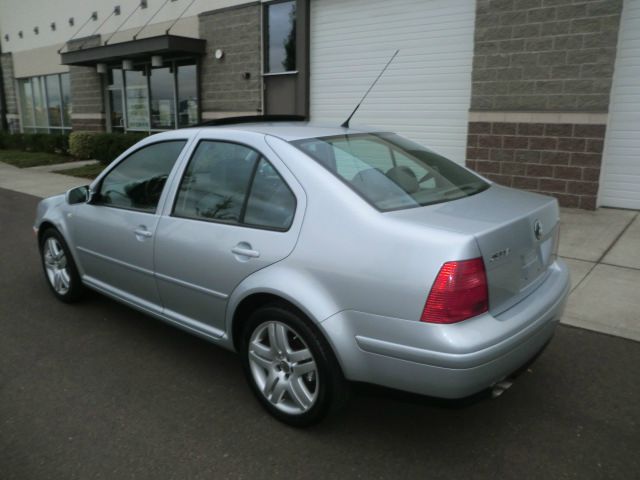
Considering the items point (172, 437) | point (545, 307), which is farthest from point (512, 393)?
point (172, 437)

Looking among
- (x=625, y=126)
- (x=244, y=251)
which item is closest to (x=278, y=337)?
(x=244, y=251)

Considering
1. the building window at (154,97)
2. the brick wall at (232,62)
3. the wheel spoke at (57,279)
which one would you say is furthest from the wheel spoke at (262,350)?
the building window at (154,97)

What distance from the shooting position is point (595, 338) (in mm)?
4055

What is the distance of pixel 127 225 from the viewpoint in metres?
3.79

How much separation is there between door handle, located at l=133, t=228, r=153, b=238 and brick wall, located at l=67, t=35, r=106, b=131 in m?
15.6

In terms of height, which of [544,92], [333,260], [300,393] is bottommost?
[300,393]

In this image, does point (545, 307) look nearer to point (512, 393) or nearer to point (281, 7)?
point (512, 393)

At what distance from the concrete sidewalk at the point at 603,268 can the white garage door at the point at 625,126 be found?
1.04ft

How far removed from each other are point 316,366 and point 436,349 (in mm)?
648

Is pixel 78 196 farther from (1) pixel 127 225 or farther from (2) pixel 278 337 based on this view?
(2) pixel 278 337

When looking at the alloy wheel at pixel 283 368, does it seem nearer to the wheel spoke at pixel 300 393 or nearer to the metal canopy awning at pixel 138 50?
the wheel spoke at pixel 300 393

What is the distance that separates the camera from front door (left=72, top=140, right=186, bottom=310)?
367cm

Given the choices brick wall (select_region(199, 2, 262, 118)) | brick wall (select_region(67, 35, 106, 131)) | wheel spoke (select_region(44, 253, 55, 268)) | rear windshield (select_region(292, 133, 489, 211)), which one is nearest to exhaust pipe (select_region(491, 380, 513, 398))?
rear windshield (select_region(292, 133, 489, 211))

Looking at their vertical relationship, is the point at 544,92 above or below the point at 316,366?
above
